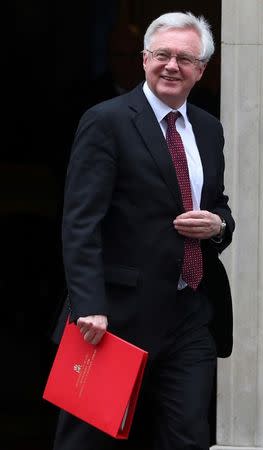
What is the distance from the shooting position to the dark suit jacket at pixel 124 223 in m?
4.67

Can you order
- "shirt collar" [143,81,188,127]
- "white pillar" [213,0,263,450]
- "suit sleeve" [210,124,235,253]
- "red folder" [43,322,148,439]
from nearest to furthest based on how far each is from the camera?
"red folder" [43,322,148,439]
"shirt collar" [143,81,188,127]
"suit sleeve" [210,124,235,253]
"white pillar" [213,0,263,450]

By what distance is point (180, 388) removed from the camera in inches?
190

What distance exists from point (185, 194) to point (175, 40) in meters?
0.57

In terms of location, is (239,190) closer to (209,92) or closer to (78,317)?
(209,92)

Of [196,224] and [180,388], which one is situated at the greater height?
[196,224]

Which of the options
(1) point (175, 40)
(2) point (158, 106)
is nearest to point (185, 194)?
(2) point (158, 106)

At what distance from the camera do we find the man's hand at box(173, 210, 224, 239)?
15.6 ft

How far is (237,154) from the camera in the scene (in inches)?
244

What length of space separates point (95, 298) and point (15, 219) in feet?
6.40

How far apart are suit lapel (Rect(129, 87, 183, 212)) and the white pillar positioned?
1.40m

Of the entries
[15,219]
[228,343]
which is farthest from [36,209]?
[228,343]

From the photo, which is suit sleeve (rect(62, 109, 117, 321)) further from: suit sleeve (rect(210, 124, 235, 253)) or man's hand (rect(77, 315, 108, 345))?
suit sleeve (rect(210, 124, 235, 253))

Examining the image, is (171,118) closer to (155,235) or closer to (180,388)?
(155,235)

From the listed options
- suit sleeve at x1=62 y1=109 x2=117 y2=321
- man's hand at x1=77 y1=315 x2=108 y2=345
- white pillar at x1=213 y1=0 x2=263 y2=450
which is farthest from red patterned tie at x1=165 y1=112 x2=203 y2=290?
white pillar at x1=213 y1=0 x2=263 y2=450
